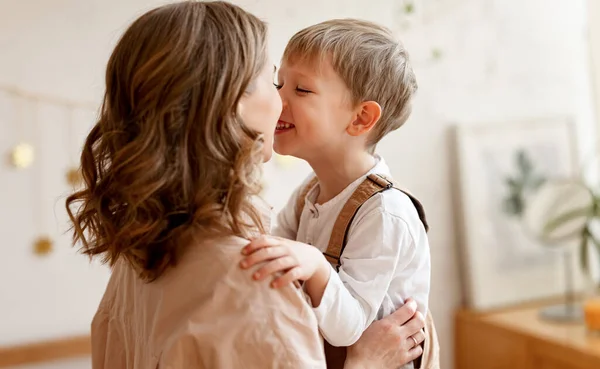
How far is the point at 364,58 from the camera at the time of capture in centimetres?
129

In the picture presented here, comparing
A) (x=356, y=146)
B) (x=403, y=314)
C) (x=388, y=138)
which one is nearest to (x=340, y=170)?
(x=356, y=146)

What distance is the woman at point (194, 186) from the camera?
0.92 metres

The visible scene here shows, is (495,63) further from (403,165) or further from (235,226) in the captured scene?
(235,226)

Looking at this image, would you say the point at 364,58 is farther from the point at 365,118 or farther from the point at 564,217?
the point at 564,217

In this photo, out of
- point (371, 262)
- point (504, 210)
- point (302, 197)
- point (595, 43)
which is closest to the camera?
point (371, 262)

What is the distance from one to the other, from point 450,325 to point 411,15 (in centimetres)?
113

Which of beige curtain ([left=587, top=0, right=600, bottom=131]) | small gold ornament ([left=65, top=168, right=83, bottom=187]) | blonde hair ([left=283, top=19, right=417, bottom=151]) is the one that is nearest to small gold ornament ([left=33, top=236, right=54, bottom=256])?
small gold ornament ([left=65, top=168, right=83, bottom=187])

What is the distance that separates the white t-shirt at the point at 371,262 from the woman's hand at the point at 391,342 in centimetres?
3

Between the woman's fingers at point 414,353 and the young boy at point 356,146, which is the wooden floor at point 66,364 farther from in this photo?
the woman's fingers at point 414,353

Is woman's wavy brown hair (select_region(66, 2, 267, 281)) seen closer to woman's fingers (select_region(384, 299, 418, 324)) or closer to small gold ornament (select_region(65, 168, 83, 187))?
woman's fingers (select_region(384, 299, 418, 324))

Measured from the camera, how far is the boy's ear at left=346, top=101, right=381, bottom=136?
51.9 inches

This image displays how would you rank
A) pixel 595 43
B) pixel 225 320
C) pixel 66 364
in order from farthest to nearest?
pixel 595 43 < pixel 66 364 < pixel 225 320

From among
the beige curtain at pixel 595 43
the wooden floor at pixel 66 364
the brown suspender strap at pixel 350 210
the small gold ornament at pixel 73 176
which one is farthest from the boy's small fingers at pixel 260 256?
the beige curtain at pixel 595 43

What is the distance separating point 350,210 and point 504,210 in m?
1.64
